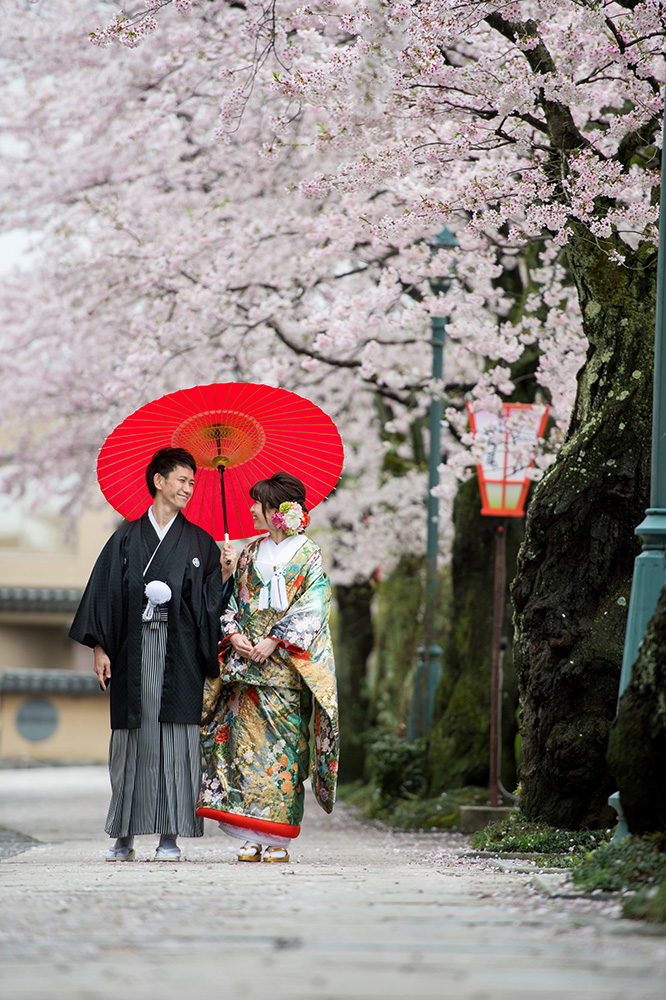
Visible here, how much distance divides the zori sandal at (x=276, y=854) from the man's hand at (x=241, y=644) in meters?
0.91

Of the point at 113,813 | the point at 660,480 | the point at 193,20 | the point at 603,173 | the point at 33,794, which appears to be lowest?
the point at 33,794

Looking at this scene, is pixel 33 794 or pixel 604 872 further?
pixel 33 794

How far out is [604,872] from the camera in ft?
13.7

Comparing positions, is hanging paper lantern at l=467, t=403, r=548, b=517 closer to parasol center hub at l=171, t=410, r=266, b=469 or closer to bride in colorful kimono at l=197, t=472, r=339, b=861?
parasol center hub at l=171, t=410, r=266, b=469

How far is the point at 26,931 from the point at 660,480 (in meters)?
2.71

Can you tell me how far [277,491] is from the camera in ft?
20.5

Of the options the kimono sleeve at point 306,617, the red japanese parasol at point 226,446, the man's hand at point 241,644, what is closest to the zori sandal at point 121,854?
the man's hand at point 241,644

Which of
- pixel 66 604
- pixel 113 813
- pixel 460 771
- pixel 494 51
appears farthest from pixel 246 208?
pixel 66 604

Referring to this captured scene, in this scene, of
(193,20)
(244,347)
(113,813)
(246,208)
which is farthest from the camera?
(244,347)

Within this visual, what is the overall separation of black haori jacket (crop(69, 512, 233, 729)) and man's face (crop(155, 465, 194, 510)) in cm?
19

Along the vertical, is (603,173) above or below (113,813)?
above

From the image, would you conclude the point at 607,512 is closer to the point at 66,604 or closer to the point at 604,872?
the point at 604,872

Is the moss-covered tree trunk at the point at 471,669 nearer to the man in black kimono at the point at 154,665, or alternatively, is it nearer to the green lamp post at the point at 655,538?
the man in black kimono at the point at 154,665

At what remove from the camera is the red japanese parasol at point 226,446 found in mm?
6297
